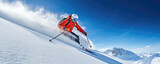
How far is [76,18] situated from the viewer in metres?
7.14

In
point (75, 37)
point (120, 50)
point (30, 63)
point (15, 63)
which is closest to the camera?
point (15, 63)

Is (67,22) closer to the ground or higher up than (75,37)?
higher up

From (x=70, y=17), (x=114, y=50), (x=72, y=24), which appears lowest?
(x=114, y=50)

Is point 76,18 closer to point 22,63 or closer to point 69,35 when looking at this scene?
point 69,35

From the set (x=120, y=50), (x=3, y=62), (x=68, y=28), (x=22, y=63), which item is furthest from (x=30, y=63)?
(x=120, y=50)

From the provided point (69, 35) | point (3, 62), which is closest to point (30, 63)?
point (3, 62)

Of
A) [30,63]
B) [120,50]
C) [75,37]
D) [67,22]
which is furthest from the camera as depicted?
[120,50]

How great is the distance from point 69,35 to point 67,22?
57.7 inches

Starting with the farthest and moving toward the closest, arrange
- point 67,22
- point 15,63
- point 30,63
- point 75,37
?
point 75,37 → point 67,22 → point 30,63 → point 15,63

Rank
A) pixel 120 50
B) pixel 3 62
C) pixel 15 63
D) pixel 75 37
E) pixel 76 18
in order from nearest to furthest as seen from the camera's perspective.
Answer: pixel 3 62 → pixel 15 63 → pixel 76 18 → pixel 75 37 → pixel 120 50

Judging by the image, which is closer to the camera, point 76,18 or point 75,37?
point 76,18

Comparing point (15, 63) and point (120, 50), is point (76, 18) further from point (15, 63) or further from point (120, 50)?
point (120, 50)

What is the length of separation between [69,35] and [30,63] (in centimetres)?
613

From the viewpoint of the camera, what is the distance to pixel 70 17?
21.8 feet
